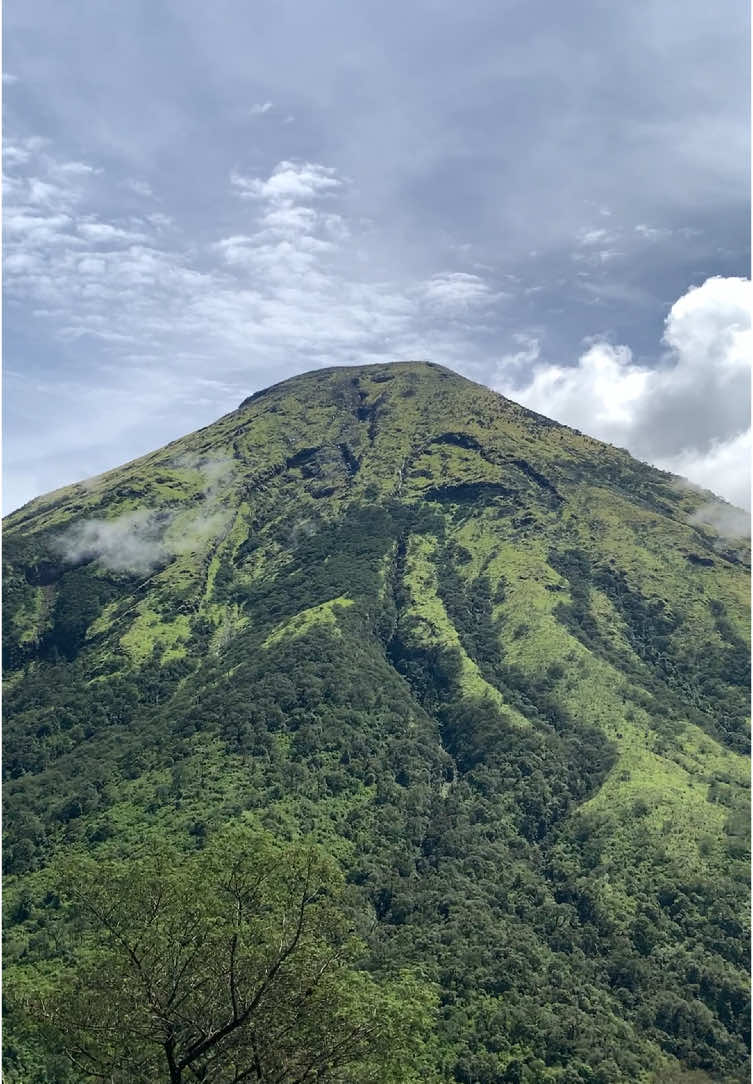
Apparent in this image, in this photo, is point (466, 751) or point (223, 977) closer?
A: point (223, 977)

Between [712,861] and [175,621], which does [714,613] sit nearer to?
[712,861]

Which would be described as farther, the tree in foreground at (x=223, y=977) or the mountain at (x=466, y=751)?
the mountain at (x=466, y=751)

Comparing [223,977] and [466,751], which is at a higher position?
[223,977]

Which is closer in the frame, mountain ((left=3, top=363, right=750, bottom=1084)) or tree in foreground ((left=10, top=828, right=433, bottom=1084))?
tree in foreground ((left=10, top=828, right=433, bottom=1084))

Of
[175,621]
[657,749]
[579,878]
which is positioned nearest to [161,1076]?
[579,878]
